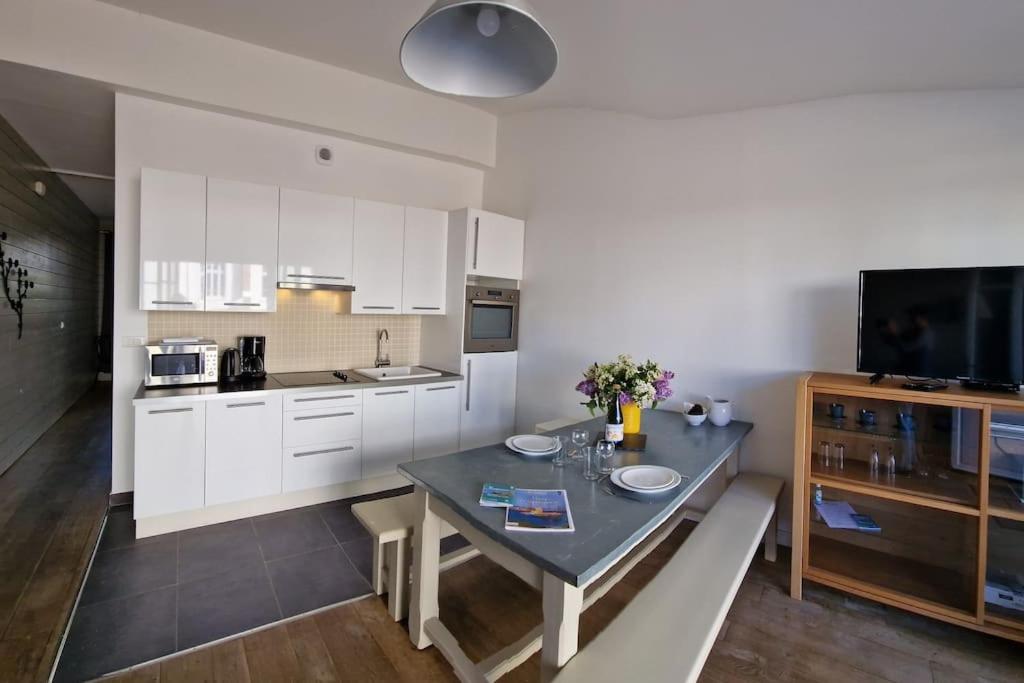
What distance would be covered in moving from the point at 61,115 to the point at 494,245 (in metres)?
3.16

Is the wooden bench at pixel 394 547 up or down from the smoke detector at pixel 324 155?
down

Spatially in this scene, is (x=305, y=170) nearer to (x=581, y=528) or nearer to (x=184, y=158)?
(x=184, y=158)

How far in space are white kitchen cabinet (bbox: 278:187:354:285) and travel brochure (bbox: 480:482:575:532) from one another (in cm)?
229

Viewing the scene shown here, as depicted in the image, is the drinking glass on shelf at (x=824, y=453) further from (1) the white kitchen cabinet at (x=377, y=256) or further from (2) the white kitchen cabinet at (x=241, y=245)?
(2) the white kitchen cabinet at (x=241, y=245)

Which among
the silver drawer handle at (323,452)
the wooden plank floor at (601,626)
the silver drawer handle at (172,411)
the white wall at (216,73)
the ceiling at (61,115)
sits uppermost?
the white wall at (216,73)

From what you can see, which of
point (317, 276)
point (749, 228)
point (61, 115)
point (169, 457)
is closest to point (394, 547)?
point (169, 457)

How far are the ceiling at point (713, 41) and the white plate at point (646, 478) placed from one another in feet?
6.73

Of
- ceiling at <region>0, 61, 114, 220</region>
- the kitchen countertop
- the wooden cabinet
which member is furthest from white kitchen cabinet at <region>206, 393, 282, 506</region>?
the wooden cabinet

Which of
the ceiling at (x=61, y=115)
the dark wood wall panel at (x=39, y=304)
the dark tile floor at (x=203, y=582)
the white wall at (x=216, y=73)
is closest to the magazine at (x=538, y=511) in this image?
the dark tile floor at (x=203, y=582)

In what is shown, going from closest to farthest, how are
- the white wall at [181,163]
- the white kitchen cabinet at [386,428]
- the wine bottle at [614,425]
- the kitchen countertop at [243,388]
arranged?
the wine bottle at [614,425]
the kitchen countertop at [243,388]
the white wall at [181,163]
the white kitchen cabinet at [386,428]

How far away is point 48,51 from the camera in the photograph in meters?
2.57

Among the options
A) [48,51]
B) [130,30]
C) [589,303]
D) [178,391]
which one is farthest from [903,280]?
[48,51]

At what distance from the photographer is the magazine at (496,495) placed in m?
1.59

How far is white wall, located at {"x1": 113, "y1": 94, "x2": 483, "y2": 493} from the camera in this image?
116 inches
